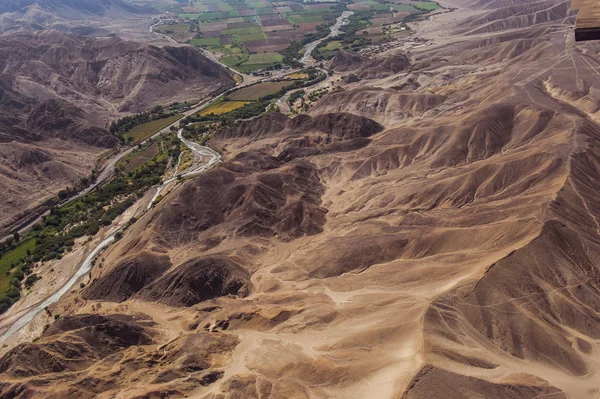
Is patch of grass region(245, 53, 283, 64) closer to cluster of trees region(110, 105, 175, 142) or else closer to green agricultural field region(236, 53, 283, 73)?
green agricultural field region(236, 53, 283, 73)

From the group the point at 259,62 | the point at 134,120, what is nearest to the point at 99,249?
the point at 134,120

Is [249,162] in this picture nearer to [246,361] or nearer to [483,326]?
[246,361]

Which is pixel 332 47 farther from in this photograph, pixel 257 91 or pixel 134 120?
pixel 134 120

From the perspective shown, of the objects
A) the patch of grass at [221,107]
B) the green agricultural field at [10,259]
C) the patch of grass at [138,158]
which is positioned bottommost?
the green agricultural field at [10,259]

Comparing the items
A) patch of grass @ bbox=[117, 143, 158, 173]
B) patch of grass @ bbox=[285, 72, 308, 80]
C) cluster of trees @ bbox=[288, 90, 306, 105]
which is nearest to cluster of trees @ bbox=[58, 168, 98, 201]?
patch of grass @ bbox=[117, 143, 158, 173]

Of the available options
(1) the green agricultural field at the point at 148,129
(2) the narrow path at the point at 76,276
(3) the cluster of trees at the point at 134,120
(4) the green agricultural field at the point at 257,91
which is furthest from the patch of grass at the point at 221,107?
(2) the narrow path at the point at 76,276

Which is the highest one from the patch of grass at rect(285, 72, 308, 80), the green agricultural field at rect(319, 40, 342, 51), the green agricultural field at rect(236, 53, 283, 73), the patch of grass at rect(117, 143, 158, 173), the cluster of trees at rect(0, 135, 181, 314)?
the green agricultural field at rect(319, 40, 342, 51)

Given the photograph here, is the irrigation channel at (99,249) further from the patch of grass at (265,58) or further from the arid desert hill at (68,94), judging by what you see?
the patch of grass at (265,58)
